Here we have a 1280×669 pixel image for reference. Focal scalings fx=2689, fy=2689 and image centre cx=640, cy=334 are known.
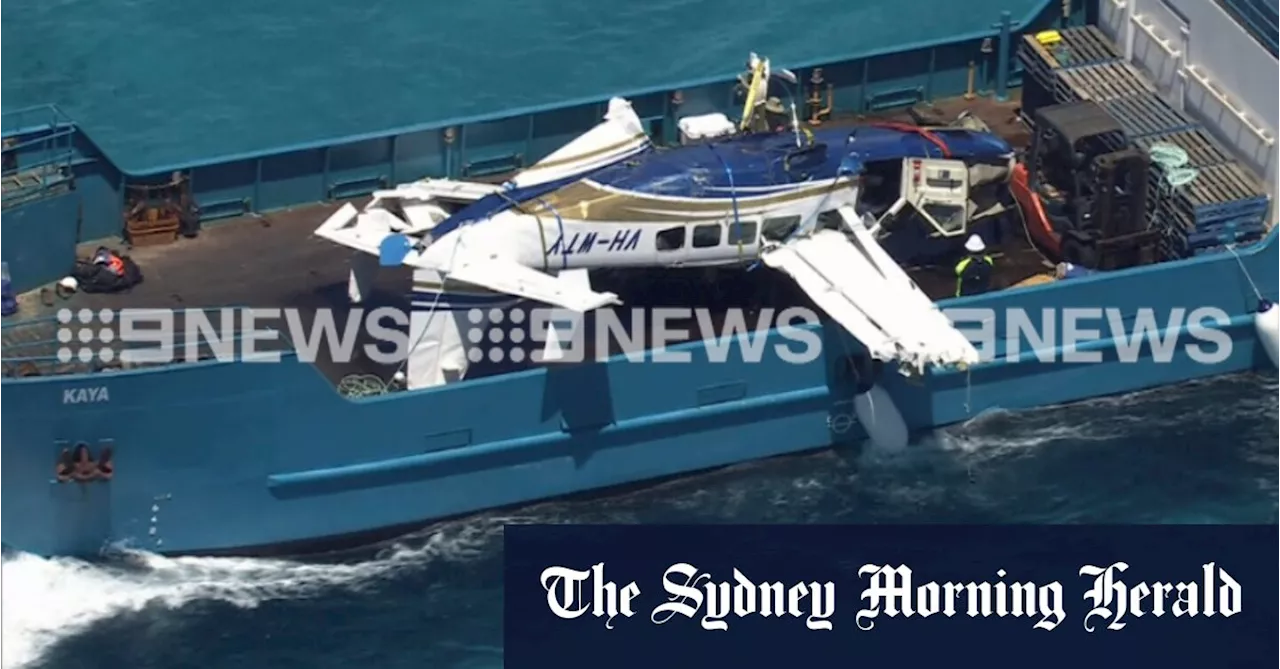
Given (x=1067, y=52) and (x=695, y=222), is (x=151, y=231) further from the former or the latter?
(x=1067, y=52)

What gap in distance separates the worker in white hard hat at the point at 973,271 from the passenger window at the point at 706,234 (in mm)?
3562

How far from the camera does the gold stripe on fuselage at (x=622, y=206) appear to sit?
35219mm

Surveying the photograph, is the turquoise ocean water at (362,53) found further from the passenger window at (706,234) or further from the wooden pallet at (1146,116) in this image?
the passenger window at (706,234)

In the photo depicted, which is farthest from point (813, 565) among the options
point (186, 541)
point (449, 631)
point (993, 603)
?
point (186, 541)

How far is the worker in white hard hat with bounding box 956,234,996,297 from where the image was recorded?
121 feet

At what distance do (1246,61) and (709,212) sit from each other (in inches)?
337

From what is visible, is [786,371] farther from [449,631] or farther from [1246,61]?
[1246,61]

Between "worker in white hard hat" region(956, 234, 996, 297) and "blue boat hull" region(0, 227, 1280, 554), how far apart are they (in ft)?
2.03

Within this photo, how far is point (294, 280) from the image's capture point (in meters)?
36.9

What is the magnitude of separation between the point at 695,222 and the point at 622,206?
1.04 m

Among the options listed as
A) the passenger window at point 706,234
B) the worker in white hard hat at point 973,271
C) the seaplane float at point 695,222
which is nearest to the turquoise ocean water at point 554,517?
the seaplane float at point 695,222

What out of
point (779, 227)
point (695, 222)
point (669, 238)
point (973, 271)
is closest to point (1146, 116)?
point (973, 271)

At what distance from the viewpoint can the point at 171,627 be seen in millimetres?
33719

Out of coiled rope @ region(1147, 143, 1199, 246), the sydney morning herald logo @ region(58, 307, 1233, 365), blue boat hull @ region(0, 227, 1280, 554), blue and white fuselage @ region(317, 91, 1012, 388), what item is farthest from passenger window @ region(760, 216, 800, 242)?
coiled rope @ region(1147, 143, 1199, 246)
